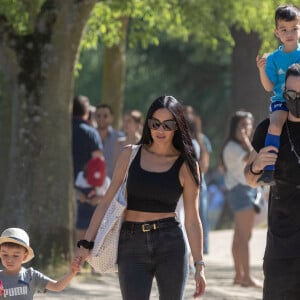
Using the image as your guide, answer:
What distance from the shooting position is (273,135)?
232 inches

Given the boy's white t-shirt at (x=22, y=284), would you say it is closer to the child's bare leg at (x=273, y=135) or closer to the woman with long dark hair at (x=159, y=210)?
the woman with long dark hair at (x=159, y=210)

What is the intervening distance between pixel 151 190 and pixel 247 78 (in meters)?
16.3

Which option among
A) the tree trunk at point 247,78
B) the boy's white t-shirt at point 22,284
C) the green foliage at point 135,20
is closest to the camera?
the boy's white t-shirt at point 22,284

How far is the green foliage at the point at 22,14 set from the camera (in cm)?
1155

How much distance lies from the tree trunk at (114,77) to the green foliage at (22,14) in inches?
203

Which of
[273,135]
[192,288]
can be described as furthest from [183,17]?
[273,135]

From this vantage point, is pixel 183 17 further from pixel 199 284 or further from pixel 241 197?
pixel 199 284

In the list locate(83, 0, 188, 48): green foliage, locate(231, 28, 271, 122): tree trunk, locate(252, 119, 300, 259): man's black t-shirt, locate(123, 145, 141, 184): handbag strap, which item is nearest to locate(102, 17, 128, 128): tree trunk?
locate(83, 0, 188, 48): green foliage

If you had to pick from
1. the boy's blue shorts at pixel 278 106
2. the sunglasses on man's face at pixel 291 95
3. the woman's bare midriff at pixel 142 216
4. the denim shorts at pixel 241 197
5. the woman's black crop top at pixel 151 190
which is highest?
the sunglasses on man's face at pixel 291 95

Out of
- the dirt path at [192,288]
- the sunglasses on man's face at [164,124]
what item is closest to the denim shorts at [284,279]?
the sunglasses on man's face at [164,124]

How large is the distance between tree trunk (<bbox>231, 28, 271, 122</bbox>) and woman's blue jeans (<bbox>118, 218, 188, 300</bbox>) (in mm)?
15753

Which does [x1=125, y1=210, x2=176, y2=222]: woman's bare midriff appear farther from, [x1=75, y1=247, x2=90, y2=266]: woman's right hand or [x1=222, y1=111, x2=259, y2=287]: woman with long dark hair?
[x1=222, y1=111, x2=259, y2=287]: woman with long dark hair

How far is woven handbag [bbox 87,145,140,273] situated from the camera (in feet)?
20.4

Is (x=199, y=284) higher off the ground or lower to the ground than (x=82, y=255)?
lower
